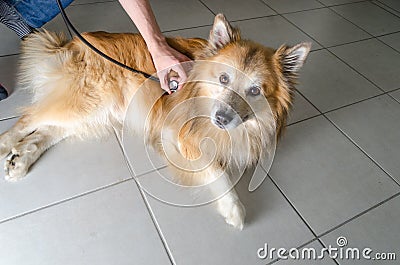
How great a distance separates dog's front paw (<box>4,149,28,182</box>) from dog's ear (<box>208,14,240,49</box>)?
91 centimetres

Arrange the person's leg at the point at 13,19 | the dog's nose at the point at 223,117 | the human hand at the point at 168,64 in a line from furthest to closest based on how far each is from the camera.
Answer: the person's leg at the point at 13,19
the human hand at the point at 168,64
the dog's nose at the point at 223,117

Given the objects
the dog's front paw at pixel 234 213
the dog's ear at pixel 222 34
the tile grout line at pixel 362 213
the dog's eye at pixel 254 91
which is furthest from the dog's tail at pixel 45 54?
the tile grout line at pixel 362 213

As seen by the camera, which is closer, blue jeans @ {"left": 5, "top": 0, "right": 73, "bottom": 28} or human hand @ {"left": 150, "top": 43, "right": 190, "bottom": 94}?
human hand @ {"left": 150, "top": 43, "right": 190, "bottom": 94}

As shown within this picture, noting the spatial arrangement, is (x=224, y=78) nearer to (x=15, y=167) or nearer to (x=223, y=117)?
(x=223, y=117)

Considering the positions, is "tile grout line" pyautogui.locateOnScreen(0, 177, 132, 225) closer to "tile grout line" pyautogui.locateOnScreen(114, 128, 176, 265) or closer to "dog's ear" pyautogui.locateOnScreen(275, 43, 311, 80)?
"tile grout line" pyautogui.locateOnScreen(114, 128, 176, 265)

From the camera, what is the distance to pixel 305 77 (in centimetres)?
202

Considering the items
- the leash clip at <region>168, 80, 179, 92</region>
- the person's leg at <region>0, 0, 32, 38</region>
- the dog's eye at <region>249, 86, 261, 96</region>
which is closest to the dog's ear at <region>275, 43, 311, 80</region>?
the dog's eye at <region>249, 86, 261, 96</region>

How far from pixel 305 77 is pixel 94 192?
147 cm

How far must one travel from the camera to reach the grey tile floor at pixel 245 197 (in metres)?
1.13

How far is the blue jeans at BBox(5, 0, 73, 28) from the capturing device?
1.54m

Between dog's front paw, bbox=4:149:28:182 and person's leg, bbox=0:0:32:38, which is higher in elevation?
person's leg, bbox=0:0:32:38

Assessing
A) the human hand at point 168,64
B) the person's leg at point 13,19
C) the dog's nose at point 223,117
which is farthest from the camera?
the person's leg at point 13,19

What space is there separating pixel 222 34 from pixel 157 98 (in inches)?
15.2

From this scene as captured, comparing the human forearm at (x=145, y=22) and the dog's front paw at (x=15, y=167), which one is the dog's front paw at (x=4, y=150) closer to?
the dog's front paw at (x=15, y=167)
